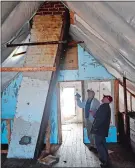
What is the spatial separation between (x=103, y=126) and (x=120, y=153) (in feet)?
4.44

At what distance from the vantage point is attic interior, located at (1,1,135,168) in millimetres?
3688

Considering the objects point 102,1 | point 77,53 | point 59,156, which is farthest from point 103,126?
point 102,1

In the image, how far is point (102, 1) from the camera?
4.89 feet

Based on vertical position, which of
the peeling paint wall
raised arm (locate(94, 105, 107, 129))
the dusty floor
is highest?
the peeling paint wall

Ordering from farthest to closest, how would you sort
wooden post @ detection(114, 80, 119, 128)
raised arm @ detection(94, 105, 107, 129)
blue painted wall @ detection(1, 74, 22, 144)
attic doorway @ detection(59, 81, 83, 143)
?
attic doorway @ detection(59, 81, 83, 143), blue painted wall @ detection(1, 74, 22, 144), wooden post @ detection(114, 80, 119, 128), raised arm @ detection(94, 105, 107, 129)

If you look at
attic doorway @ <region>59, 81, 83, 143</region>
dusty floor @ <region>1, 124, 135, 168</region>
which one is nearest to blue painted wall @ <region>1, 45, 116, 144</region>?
dusty floor @ <region>1, 124, 135, 168</region>

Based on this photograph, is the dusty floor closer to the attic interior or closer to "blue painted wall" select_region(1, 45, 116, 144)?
the attic interior

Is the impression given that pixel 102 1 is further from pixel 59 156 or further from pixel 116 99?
pixel 116 99

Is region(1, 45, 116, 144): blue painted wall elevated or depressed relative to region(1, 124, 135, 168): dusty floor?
elevated

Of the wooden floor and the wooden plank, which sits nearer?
the wooden floor

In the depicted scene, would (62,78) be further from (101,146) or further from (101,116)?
(101,146)

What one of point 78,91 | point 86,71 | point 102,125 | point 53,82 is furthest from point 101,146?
point 78,91

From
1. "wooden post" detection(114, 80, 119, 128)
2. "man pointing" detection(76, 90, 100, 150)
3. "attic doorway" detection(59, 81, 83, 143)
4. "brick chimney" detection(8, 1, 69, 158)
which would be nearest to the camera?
"brick chimney" detection(8, 1, 69, 158)

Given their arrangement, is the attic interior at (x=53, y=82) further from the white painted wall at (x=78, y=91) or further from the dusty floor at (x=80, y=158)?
the white painted wall at (x=78, y=91)
